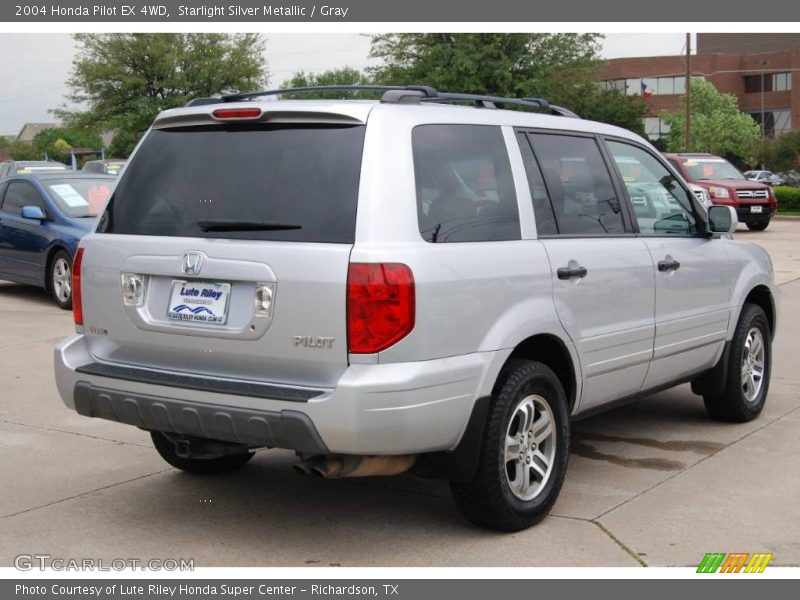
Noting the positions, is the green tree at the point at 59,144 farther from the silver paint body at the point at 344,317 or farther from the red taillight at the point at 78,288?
the silver paint body at the point at 344,317

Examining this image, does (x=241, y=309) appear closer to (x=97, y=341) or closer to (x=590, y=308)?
(x=97, y=341)

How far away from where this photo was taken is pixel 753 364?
23.2 feet

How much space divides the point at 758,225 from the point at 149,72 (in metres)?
31.1

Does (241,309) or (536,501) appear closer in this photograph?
(241,309)

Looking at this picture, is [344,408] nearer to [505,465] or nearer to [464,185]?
[505,465]

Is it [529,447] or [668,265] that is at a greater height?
[668,265]

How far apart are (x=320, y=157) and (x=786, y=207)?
3003cm

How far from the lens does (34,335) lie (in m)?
10.6

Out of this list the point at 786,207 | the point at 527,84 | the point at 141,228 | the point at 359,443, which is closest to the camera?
the point at 359,443

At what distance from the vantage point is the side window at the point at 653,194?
597cm

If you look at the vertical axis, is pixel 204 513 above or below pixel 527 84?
below

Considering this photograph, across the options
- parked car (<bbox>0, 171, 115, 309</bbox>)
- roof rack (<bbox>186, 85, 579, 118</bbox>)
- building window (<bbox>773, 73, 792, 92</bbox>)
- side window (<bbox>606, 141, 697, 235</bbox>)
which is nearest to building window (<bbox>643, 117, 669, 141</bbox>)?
building window (<bbox>773, 73, 792, 92</bbox>)

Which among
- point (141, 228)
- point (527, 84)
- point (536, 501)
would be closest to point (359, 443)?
point (536, 501)

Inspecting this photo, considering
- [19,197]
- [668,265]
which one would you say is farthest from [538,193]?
[19,197]
